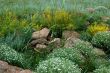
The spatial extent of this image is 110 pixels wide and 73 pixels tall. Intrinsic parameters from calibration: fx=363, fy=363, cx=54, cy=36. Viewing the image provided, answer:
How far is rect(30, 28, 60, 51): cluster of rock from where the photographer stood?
9808 mm

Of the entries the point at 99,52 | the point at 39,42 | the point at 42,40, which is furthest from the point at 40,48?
the point at 99,52

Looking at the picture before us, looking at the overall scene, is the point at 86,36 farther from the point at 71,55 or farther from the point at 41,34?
the point at 71,55

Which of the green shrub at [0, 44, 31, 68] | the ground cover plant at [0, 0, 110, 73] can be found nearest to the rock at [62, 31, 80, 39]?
the ground cover plant at [0, 0, 110, 73]

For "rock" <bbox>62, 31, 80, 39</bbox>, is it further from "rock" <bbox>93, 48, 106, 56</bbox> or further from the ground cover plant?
"rock" <bbox>93, 48, 106, 56</bbox>

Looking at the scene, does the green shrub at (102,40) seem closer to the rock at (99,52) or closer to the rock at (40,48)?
the rock at (99,52)

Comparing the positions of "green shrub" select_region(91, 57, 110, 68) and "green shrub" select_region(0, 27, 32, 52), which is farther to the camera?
"green shrub" select_region(0, 27, 32, 52)

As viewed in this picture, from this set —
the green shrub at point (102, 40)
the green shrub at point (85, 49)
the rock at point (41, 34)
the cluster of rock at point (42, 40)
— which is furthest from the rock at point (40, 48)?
the green shrub at point (102, 40)

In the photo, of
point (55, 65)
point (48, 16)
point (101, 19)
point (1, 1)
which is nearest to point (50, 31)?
point (48, 16)

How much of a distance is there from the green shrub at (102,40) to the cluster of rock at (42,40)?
106 centimetres

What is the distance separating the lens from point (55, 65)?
6.86 metres

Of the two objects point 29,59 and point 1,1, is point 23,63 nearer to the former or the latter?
point 29,59

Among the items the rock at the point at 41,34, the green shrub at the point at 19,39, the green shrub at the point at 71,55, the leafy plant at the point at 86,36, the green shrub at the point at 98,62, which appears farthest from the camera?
the leafy plant at the point at 86,36

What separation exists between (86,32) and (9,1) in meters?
5.88

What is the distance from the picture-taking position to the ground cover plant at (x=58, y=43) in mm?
7823
